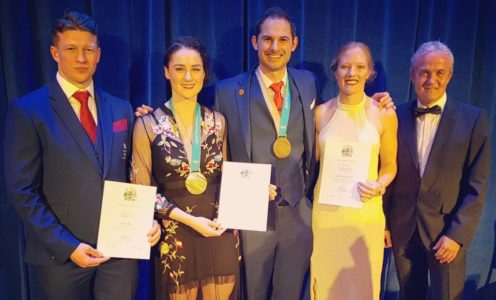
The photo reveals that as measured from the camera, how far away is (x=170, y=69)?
2.14 m

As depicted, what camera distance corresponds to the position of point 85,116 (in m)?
2.00

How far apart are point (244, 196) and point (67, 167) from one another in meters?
0.88

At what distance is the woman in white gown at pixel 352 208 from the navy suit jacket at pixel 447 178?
0.34 feet

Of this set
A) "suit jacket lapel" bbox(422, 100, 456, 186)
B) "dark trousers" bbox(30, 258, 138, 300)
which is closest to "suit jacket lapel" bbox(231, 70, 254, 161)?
"dark trousers" bbox(30, 258, 138, 300)

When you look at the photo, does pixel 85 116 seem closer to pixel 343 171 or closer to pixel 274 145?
pixel 274 145

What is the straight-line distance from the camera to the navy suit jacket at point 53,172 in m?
1.86

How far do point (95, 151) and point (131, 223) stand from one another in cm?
40

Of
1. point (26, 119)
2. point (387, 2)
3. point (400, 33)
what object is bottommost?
point (26, 119)

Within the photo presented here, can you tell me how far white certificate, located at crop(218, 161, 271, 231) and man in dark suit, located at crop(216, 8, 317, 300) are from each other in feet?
0.79

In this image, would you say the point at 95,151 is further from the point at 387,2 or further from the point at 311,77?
the point at 387,2

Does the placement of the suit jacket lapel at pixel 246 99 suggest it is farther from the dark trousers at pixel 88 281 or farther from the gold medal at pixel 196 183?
the dark trousers at pixel 88 281

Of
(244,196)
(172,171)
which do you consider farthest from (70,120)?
(244,196)

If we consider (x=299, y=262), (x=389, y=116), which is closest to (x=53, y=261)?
(x=299, y=262)

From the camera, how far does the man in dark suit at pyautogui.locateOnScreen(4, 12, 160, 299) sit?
187cm
